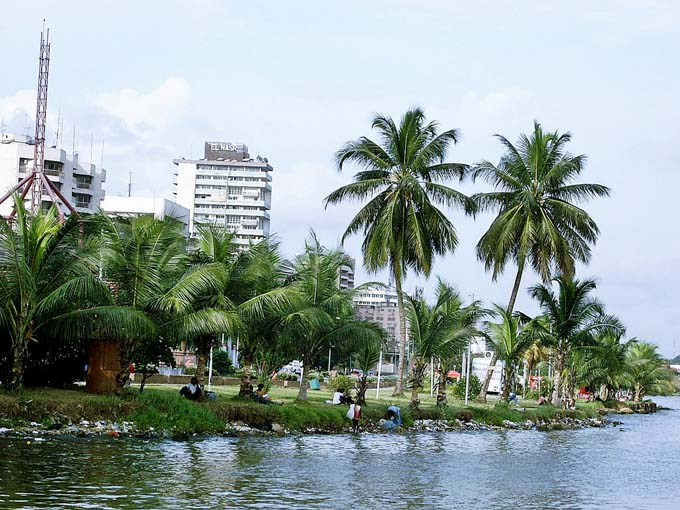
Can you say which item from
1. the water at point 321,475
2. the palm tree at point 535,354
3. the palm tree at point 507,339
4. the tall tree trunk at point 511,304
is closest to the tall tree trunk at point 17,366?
the water at point 321,475

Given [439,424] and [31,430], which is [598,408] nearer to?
[439,424]

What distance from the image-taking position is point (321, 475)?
998 inches

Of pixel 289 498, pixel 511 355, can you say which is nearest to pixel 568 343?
pixel 511 355

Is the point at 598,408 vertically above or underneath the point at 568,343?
underneath

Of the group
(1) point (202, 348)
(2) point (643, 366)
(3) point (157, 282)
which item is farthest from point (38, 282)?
(2) point (643, 366)

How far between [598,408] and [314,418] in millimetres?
44358

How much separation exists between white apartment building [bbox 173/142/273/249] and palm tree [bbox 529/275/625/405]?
117503mm

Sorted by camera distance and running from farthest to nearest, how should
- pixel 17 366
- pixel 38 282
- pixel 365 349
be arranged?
pixel 365 349 < pixel 38 282 < pixel 17 366

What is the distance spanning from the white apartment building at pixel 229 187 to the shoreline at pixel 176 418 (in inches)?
5219

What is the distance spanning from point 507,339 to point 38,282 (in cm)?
2926

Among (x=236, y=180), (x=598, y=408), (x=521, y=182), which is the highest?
(x=236, y=180)

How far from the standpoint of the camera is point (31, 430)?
2847 centimetres

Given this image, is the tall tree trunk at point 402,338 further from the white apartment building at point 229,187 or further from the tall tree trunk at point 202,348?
the white apartment building at point 229,187

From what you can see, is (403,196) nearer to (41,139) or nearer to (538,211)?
(538,211)
